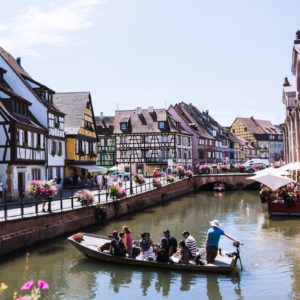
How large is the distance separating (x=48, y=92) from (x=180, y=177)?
22.4 meters

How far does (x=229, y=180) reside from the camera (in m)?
66.3

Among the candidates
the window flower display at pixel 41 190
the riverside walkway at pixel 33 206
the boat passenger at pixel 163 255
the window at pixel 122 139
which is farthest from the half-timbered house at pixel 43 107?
the window at pixel 122 139

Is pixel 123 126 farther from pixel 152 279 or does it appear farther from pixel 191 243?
pixel 152 279

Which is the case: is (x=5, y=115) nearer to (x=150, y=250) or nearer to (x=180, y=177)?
(x=150, y=250)

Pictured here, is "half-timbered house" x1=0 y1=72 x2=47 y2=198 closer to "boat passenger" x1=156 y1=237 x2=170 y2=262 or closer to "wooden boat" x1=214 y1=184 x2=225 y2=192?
"boat passenger" x1=156 y1=237 x2=170 y2=262

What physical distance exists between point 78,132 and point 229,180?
25347mm

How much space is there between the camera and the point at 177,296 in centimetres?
1548

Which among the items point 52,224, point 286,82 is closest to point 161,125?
point 286,82

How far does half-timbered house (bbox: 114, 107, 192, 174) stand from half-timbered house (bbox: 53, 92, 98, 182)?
22745 millimetres

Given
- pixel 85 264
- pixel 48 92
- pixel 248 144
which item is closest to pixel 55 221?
pixel 85 264

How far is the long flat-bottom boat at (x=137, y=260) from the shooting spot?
57.1 feet

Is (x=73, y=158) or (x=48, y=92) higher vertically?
(x=48, y=92)

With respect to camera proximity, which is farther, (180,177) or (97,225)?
(180,177)

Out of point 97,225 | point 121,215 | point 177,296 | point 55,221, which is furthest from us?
point 121,215
